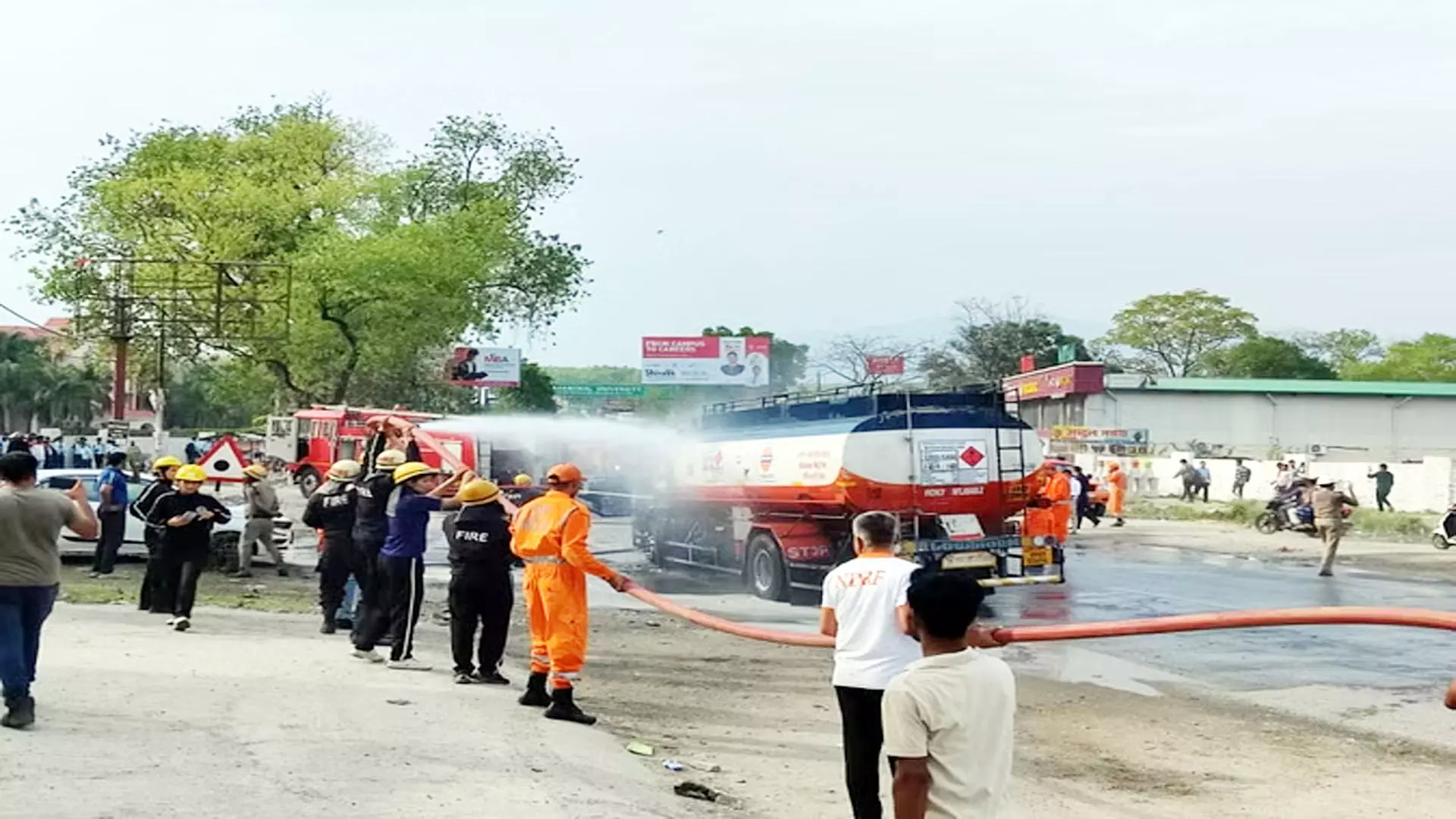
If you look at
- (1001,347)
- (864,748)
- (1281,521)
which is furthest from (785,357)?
(864,748)

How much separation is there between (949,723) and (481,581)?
6.73m

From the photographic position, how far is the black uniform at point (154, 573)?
44.5 feet

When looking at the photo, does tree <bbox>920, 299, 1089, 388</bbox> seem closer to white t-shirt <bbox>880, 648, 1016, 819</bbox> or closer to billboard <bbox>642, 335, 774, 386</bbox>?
billboard <bbox>642, 335, 774, 386</bbox>

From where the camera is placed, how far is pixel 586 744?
28.3 ft

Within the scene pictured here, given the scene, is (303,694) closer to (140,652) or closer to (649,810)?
(140,652)

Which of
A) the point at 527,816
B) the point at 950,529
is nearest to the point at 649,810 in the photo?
the point at 527,816

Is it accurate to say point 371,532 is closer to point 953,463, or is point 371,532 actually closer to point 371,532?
point 371,532

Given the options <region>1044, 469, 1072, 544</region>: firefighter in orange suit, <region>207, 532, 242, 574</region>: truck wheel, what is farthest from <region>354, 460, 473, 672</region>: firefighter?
<region>1044, 469, 1072, 544</region>: firefighter in orange suit

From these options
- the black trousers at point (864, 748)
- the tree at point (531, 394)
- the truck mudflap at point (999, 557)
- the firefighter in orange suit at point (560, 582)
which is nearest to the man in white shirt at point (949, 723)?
the black trousers at point (864, 748)

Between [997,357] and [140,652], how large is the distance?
75071 mm

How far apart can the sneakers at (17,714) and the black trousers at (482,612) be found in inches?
122

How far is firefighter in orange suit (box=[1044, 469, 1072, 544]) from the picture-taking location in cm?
1855

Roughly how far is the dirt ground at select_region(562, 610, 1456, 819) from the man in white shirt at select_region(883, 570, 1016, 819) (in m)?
3.56

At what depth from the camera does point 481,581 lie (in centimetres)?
1036
